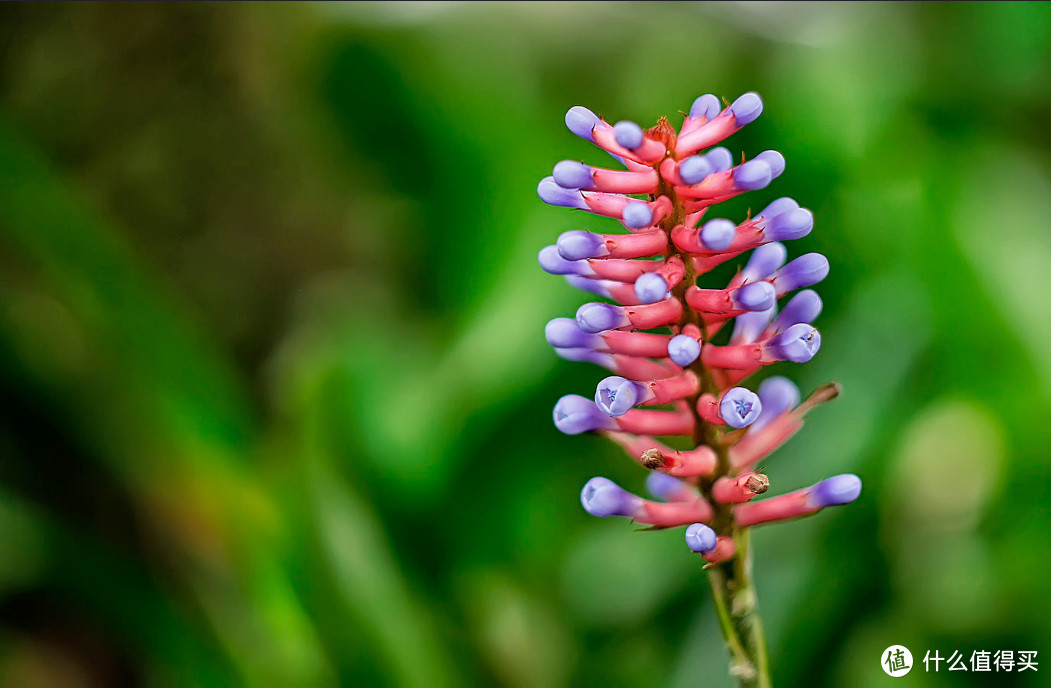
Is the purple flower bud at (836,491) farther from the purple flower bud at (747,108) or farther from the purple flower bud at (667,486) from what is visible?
the purple flower bud at (747,108)

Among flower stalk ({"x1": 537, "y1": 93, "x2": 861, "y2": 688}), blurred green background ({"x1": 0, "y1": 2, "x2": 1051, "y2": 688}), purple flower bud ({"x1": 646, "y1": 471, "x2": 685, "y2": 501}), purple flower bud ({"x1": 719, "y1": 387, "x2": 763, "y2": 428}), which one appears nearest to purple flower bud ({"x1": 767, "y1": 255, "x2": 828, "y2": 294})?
flower stalk ({"x1": 537, "y1": 93, "x2": 861, "y2": 688})

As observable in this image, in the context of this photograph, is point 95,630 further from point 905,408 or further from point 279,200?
point 905,408

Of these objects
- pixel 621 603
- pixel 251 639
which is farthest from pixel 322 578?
pixel 621 603

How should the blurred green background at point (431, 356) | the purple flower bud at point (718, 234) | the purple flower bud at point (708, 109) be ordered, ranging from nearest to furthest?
1. the purple flower bud at point (718, 234)
2. the purple flower bud at point (708, 109)
3. the blurred green background at point (431, 356)

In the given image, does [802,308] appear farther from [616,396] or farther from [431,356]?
[431,356]

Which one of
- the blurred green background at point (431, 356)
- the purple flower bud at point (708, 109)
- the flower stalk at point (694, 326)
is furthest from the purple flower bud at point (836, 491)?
the blurred green background at point (431, 356)

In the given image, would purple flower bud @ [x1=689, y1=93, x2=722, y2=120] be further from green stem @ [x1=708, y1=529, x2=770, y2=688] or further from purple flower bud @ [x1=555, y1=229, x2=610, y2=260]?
green stem @ [x1=708, y1=529, x2=770, y2=688]
